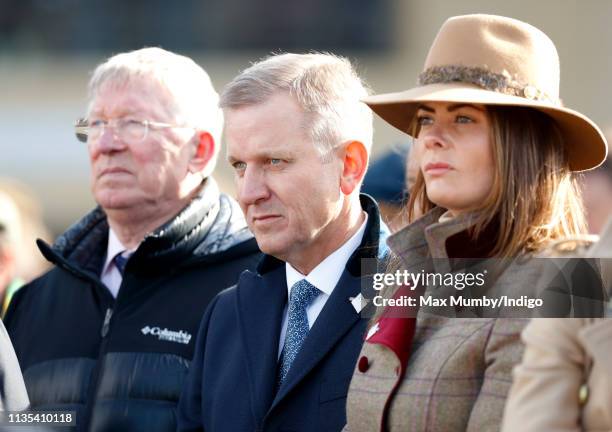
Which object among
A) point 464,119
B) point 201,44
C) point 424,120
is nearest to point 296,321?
point 424,120

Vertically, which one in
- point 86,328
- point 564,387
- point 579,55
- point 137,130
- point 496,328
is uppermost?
point 579,55

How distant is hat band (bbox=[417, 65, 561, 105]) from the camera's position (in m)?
3.28

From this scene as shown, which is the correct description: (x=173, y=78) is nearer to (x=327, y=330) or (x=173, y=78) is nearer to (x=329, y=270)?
(x=329, y=270)

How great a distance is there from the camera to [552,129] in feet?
11.0

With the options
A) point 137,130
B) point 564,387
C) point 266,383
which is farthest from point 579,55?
point 564,387

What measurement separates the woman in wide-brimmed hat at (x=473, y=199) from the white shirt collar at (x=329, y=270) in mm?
597

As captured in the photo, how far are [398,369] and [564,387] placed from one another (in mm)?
600

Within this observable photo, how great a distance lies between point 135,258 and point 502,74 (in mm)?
1916

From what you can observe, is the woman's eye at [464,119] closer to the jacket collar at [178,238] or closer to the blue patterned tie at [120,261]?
the jacket collar at [178,238]

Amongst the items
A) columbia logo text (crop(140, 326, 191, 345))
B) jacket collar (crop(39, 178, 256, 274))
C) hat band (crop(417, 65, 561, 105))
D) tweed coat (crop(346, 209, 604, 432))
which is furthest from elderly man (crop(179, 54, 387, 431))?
A: hat band (crop(417, 65, 561, 105))

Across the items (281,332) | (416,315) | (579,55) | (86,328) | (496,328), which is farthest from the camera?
(579,55)

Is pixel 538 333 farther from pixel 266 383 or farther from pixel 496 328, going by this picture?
pixel 266 383

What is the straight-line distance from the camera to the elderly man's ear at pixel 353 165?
4164 mm

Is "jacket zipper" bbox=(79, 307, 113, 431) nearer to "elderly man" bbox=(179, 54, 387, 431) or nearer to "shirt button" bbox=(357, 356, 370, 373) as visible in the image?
"elderly man" bbox=(179, 54, 387, 431)
